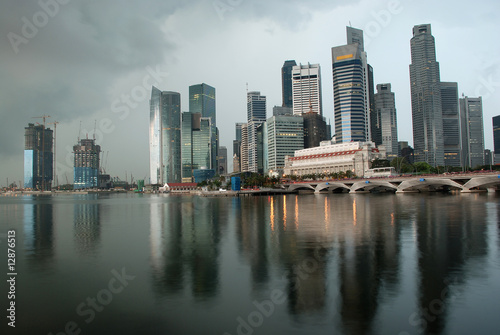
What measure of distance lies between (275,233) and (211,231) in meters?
8.53

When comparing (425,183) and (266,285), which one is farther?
(425,183)

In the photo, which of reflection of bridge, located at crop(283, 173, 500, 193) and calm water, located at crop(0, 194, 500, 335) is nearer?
calm water, located at crop(0, 194, 500, 335)

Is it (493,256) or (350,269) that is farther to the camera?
(493,256)

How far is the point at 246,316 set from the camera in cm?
1497

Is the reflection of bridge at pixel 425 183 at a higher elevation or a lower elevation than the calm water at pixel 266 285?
higher

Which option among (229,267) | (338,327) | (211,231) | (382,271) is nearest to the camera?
(338,327)

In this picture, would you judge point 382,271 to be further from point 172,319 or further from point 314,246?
point 172,319

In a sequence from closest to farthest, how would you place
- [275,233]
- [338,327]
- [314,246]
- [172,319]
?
[338,327], [172,319], [314,246], [275,233]

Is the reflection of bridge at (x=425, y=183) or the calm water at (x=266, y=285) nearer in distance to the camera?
the calm water at (x=266, y=285)

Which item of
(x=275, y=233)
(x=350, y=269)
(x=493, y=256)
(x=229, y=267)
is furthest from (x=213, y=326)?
(x=275, y=233)

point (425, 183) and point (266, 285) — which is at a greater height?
point (425, 183)

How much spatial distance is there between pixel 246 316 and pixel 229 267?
328 inches

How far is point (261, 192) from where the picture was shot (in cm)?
18912

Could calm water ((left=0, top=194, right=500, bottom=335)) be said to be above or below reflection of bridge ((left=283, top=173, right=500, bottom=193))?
below
